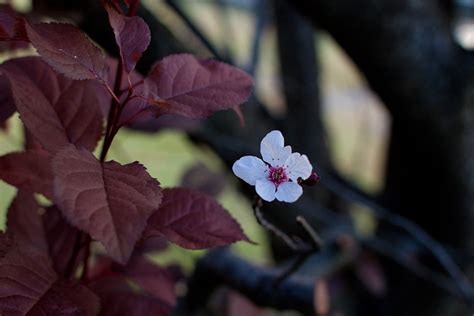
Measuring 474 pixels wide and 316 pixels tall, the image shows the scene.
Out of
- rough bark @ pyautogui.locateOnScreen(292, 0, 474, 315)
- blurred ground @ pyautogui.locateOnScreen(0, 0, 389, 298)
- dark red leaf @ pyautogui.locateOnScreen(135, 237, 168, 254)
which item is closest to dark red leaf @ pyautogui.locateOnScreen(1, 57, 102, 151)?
dark red leaf @ pyautogui.locateOnScreen(135, 237, 168, 254)

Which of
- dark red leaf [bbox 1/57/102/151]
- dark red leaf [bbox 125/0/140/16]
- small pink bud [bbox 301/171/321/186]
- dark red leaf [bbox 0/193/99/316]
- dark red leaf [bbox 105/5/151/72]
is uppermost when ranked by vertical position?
small pink bud [bbox 301/171/321/186]

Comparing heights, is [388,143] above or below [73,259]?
above

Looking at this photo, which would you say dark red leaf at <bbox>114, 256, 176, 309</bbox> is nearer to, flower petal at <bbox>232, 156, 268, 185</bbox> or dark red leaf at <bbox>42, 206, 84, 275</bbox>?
dark red leaf at <bbox>42, 206, 84, 275</bbox>

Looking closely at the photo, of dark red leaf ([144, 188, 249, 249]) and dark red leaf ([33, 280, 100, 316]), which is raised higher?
dark red leaf ([144, 188, 249, 249])

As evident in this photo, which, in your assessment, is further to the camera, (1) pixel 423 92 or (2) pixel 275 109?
(2) pixel 275 109

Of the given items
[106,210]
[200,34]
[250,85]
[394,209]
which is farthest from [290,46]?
[106,210]

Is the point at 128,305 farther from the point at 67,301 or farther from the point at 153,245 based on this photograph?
the point at 153,245

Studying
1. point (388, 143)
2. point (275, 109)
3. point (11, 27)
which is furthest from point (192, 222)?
point (275, 109)
